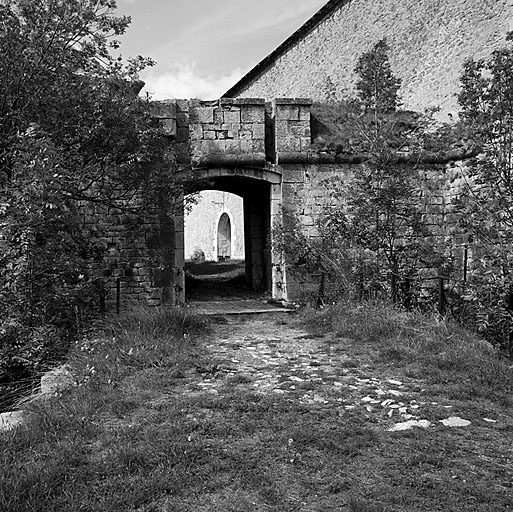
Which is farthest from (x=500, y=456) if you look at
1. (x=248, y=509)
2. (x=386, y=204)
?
(x=386, y=204)

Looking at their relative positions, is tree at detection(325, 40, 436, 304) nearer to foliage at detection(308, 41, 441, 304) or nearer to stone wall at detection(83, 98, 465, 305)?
foliage at detection(308, 41, 441, 304)

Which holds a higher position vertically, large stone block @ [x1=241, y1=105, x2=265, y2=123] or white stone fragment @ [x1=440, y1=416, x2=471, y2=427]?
large stone block @ [x1=241, y1=105, x2=265, y2=123]

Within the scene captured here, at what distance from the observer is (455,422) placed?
3.60 meters

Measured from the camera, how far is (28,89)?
6480 mm

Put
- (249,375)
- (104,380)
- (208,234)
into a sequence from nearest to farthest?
(104,380) → (249,375) → (208,234)

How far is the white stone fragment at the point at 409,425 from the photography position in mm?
3466

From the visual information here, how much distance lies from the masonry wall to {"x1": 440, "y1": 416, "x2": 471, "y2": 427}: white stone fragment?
818 centimetres

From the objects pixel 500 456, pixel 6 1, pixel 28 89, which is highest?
pixel 6 1

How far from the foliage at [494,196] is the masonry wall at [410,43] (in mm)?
4021

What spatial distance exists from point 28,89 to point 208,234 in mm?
21400

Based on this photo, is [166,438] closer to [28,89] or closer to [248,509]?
[248,509]

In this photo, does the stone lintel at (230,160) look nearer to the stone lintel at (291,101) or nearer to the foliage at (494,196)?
the stone lintel at (291,101)

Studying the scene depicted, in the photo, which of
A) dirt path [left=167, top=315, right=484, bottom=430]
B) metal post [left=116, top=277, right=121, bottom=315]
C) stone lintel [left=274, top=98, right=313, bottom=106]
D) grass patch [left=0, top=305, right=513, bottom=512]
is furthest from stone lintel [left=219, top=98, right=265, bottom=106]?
grass patch [left=0, top=305, right=513, bottom=512]

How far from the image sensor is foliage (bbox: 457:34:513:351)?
6207 millimetres
